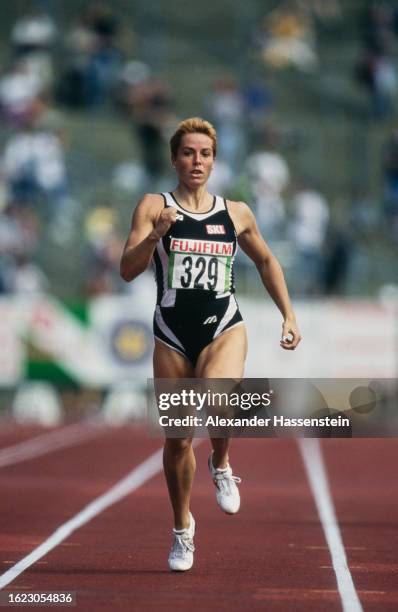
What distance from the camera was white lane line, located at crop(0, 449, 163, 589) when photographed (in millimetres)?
7684

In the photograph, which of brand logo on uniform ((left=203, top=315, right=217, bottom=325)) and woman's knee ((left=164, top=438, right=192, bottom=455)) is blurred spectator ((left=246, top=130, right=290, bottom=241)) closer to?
brand logo on uniform ((left=203, top=315, right=217, bottom=325))

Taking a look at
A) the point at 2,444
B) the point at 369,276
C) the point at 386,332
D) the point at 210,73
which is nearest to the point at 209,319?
the point at 2,444

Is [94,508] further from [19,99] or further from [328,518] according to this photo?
[19,99]

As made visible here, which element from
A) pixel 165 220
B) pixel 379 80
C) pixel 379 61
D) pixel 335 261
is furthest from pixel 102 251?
pixel 165 220

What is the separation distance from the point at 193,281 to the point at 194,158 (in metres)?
0.57

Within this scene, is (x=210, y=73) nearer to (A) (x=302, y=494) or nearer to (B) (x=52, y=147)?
(B) (x=52, y=147)

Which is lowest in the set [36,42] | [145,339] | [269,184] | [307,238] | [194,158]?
[194,158]

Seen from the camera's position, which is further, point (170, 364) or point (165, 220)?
point (170, 364)

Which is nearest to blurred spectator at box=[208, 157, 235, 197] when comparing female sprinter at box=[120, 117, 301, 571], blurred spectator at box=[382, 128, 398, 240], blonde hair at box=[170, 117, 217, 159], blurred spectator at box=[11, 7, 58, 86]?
blurred spectator at box=[382, 128, 398, 240]

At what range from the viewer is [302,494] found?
12.5 m

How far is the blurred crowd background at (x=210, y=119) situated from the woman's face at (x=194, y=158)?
14711 millimetres

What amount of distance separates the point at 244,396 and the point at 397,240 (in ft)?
57.6

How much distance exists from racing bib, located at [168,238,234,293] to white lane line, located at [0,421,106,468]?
317 inches

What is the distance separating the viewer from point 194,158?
727 cm
